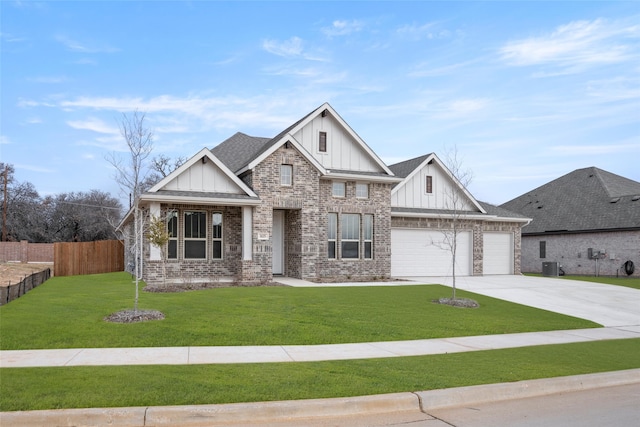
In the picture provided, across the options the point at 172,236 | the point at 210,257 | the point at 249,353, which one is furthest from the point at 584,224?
the point at 249,353

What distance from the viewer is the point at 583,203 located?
3559cm

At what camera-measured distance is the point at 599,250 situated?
106ft

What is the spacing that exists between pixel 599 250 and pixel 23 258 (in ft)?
134

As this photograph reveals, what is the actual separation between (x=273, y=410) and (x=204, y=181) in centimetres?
1518

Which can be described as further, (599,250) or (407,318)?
(599,250)

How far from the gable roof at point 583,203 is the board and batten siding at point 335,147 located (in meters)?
16.8

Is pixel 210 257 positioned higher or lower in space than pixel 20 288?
higher

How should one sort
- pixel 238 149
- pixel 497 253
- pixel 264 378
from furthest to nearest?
1. pixel 497 253
2. pixel 238 149
3. pixel 264 378

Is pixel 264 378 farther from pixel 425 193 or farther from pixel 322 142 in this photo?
pixel 425 193

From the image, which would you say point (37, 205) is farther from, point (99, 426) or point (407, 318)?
point (99, 426)

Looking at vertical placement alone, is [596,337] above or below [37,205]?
below

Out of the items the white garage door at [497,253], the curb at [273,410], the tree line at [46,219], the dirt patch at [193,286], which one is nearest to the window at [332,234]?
the dirt patch at [193,286]

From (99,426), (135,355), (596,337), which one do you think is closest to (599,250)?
(596,337)

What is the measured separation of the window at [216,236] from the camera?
69.7ft
